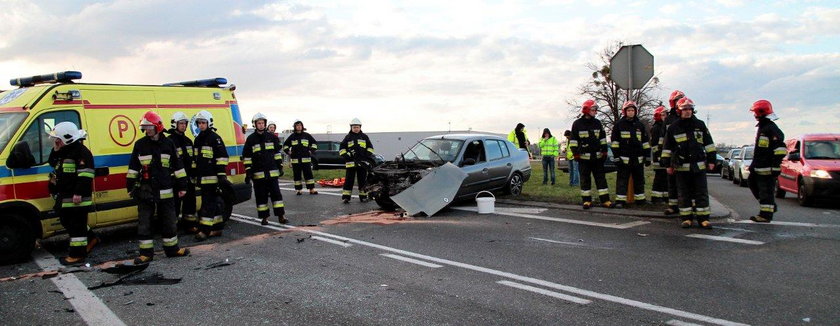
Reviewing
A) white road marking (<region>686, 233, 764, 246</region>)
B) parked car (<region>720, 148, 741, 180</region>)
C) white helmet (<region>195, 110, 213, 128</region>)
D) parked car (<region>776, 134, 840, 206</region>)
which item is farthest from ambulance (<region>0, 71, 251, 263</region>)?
parked car (<region>720, 148, 741, 180</region>)

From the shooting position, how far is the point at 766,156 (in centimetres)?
892

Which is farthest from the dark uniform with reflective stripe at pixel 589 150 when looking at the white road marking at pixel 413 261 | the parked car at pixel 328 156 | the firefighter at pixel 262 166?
the parked car at pixel 328 156

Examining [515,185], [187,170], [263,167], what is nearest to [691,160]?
[515,185]

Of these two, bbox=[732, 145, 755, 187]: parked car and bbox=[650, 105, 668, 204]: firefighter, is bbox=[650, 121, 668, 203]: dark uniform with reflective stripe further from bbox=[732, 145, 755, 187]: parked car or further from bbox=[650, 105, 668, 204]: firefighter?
bbox=[732, 145, 755, 187]: parked car

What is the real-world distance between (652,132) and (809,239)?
12.4ft

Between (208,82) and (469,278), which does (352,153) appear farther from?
(469,278)

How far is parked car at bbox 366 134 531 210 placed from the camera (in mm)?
11078

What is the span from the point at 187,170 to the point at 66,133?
70.5 inches

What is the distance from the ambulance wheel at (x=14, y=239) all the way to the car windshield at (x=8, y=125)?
0.88 metres

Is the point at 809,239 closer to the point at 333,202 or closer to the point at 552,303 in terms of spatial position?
the point at 552,303

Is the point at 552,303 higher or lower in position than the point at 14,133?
lower

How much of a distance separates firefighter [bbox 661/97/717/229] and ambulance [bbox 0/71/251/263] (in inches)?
272

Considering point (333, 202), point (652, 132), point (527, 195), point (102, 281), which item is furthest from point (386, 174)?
point (102, 281)

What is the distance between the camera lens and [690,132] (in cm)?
892
